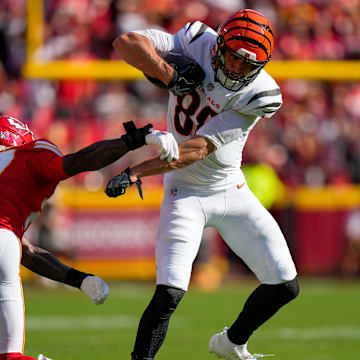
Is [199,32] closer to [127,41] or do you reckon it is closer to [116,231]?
[127,41]

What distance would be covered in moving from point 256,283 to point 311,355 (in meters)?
4.86

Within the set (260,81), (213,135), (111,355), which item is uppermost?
(260,81)

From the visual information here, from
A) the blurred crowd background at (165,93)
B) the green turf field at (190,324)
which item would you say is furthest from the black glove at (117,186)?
the blurred crowd background at (165,93)

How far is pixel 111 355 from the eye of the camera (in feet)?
19.0

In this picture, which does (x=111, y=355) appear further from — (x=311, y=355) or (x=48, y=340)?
(x=311, y=355)

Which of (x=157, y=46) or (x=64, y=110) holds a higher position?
(x=64, y=110)

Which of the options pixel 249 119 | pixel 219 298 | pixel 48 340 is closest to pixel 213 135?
pixel 249 119

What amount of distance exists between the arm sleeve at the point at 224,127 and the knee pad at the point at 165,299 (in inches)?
30.6

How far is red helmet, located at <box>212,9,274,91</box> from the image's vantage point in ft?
14.3

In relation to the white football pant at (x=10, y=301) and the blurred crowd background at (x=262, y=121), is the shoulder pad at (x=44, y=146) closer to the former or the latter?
the white football pant at (x=10, y=301)

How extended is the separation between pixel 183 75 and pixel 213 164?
57 centimetres

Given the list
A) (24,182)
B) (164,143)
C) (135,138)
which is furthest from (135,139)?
(24,182)

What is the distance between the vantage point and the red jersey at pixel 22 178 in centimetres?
381

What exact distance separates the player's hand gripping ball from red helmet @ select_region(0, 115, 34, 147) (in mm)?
717
